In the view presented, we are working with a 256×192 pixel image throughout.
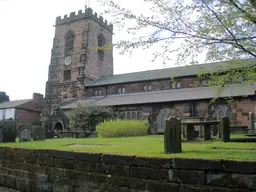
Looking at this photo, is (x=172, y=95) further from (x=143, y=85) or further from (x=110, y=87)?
(x=110, y=87)

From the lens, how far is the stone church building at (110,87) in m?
22.8

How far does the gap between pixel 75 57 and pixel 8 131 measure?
27.3 meters

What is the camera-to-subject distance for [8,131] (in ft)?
32.7

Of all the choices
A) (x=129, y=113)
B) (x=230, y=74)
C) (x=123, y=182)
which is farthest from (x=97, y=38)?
(x=123, y=182)

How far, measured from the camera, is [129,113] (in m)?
26.2

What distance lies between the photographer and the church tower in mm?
35156

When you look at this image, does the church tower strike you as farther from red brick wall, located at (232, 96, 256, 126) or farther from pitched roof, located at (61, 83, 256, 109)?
red brick wall, located at (232, 96, 256, 126)

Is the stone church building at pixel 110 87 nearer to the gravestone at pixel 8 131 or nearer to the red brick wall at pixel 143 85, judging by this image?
the red brick wall at pixel 143 85

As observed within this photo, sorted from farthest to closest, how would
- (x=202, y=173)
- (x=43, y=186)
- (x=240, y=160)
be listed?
(x=43, y=186)
(x=202, y=173)
(x=240, y=160)

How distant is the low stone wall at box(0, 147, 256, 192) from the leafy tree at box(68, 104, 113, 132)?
53.2 feet

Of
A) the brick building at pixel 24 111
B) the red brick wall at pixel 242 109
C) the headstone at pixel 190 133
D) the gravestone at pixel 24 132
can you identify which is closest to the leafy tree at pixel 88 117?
the gravestone at pixel 24 132

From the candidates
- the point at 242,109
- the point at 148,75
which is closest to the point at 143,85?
the point at 148,75

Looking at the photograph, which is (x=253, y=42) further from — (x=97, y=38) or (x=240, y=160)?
(x=97, y=38)

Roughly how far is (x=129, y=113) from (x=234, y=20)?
19.4 m
